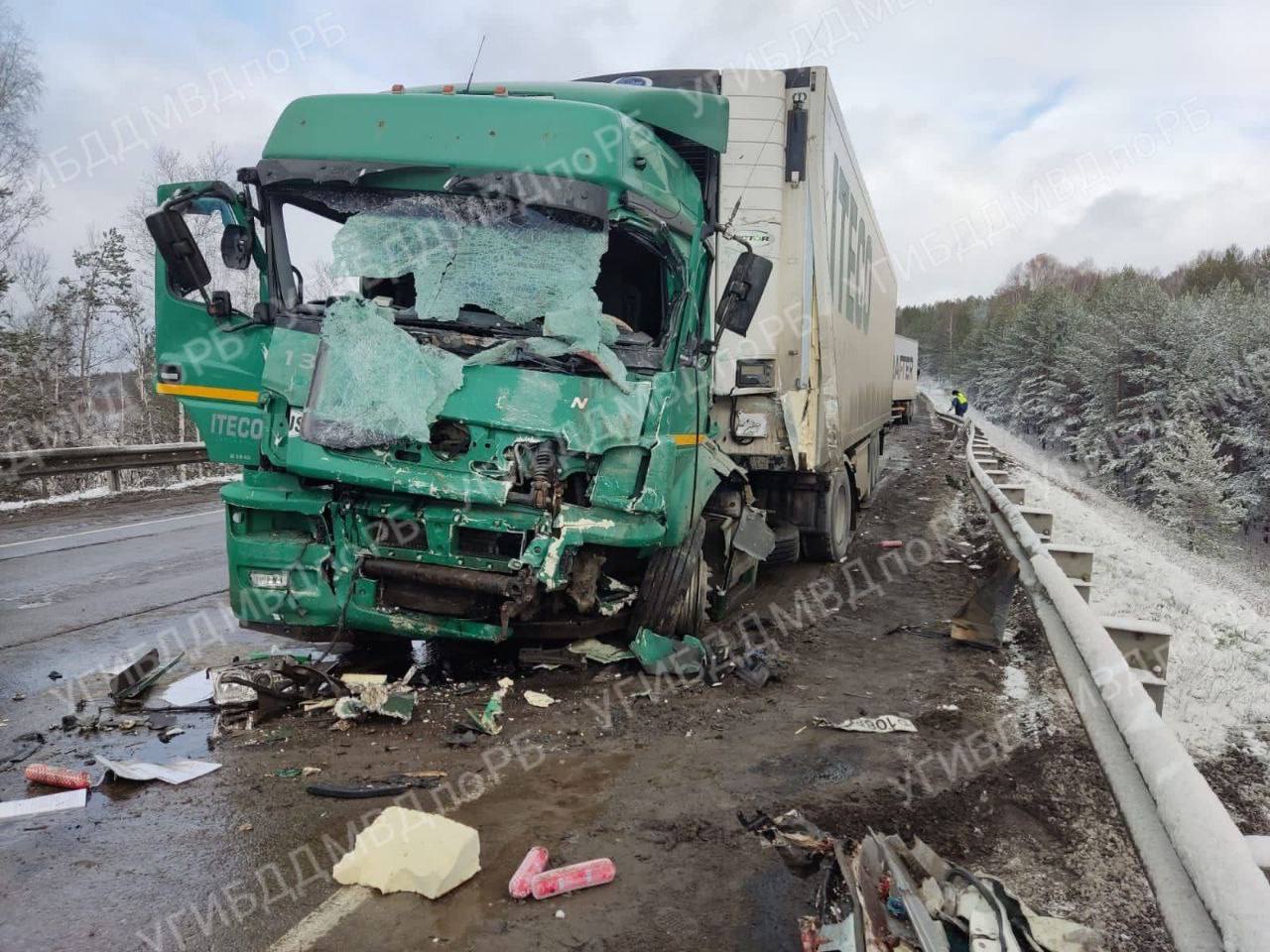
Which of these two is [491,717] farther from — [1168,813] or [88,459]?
[88,459]

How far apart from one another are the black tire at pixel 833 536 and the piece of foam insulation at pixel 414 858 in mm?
5986

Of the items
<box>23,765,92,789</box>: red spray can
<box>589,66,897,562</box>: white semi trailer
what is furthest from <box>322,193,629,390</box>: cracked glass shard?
<box>23,765,92,789</box>: red spray can

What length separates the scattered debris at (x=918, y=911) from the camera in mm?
2168

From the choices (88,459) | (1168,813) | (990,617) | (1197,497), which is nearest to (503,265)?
(1168,813)

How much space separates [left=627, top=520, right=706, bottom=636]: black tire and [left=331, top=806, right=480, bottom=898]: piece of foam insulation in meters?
2.22

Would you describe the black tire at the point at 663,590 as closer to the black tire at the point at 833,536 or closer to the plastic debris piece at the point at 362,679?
the plastic debris piece at the point at 362,679

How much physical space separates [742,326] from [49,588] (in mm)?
6265

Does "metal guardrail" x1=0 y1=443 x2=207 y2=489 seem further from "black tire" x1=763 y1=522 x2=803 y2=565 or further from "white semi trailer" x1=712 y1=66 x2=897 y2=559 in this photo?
"white semi trailer" x1=712 y1=66 x2=897 y2=559

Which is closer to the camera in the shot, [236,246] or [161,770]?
[161,770]

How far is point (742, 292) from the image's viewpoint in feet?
17.3

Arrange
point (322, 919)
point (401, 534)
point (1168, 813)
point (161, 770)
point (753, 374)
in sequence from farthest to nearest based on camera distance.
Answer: point (753, 374)
point (401, 534)
point (161, 770)
point (322, 919)
point (1168, 813)

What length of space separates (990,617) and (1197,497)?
27934mm

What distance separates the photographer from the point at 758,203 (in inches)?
267

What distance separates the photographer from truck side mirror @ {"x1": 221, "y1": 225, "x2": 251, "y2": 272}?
4.89 meters
